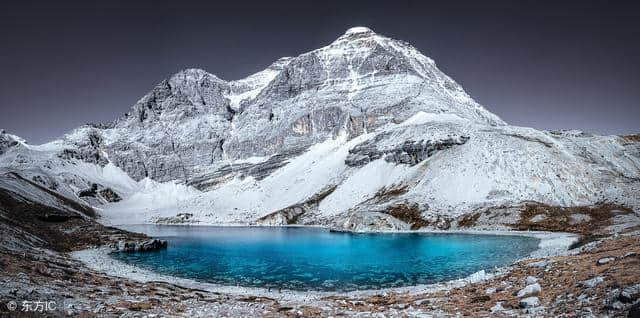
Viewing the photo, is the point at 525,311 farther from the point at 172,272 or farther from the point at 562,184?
the point at 562,184

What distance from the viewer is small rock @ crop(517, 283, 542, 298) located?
21547 millimetres

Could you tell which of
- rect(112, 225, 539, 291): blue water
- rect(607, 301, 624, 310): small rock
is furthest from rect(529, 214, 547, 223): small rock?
rect(607, 301, 624, 310): small rock

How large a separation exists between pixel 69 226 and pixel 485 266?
81.7m

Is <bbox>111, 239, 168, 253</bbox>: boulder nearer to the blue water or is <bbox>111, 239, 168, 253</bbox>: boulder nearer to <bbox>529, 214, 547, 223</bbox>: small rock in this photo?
the blue water

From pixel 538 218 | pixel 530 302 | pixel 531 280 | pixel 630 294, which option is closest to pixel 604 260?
pixel 531 280

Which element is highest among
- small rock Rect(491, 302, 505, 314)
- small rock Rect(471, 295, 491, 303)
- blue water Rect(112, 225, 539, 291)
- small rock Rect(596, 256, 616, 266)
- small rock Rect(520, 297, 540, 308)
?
small rock Rect(596, 256, 616, 266)

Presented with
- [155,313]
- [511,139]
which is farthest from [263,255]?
[511,139]

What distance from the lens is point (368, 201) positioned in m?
155

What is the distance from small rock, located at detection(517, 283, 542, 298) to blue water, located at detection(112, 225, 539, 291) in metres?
19.8

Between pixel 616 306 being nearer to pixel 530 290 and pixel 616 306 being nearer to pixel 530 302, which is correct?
pixel 530 302

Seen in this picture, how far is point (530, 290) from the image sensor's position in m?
21.8

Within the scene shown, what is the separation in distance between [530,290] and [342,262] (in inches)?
1549

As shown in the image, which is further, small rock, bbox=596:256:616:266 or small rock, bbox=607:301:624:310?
small rock, bbox=596:256:616:266

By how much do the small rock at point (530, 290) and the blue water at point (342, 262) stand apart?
1981cm
